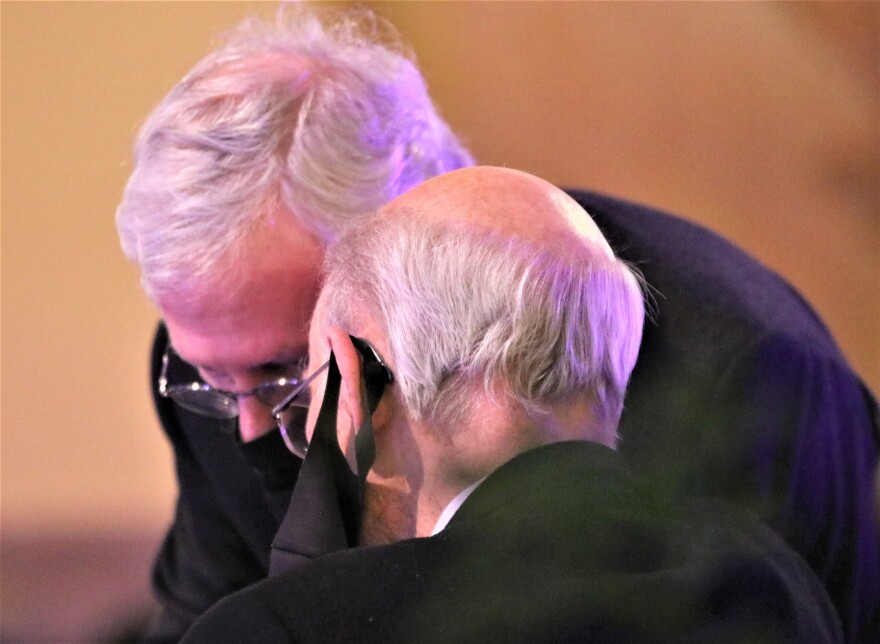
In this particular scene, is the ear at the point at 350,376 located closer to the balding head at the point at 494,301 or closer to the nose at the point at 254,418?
the balding head at the point at 494,301

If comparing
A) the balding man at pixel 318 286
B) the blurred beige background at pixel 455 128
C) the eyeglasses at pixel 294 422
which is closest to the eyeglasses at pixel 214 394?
the balding man at pixel 318 286

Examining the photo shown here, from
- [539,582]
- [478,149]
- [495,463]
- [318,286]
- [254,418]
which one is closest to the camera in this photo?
[539,582]

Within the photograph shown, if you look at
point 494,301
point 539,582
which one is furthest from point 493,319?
point 539,582

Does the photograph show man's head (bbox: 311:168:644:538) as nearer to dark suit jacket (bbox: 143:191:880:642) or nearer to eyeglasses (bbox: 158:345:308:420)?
dark suit jacket (bbox: 143:191:880:642)

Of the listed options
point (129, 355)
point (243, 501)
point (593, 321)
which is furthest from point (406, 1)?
point (593, 321)

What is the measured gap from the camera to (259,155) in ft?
4.41

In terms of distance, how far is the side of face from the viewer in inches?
51.2

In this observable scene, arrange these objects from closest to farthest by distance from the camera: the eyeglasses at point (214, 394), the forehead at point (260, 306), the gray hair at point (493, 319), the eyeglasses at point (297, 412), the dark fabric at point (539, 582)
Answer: the dark fabric at point (539, 582)
the gray hair at point (493, 319)
the eyeglasses at point (297, 412)
the forehead at point (260, 306)
the eyeglasses at point (214, 394)

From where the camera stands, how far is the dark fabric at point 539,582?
77cm

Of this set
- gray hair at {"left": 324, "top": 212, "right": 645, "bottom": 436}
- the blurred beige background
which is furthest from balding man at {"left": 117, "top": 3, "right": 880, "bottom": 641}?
the blurred beige background

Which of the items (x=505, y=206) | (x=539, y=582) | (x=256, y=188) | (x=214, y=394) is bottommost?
(x=214, y=394)

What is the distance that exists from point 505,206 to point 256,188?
1.67ft

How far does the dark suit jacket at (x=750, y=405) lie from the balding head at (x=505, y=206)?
27cm

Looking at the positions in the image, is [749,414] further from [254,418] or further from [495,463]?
[254,418]
